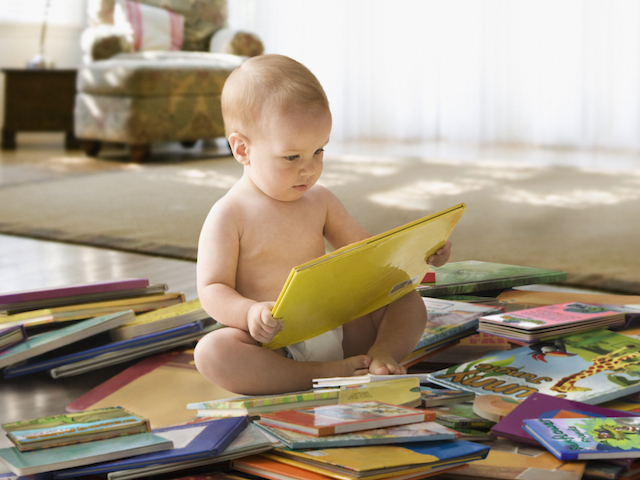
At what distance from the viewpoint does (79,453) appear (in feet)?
1.98

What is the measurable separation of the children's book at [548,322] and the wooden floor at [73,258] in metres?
0.48

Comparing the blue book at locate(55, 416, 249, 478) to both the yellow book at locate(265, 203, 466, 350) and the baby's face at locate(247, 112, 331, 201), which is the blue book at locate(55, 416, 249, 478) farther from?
the baby's face at locate(247, 112, 331, 201)

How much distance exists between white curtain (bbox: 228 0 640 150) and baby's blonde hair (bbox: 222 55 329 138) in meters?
3.11

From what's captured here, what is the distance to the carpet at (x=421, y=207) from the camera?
62.3 inches

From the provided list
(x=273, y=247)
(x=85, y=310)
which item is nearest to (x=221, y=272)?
(x=273, y=247)

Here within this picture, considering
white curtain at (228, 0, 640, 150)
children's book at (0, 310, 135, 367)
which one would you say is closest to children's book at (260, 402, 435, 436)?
children's book at (0, 310, 135, 367)

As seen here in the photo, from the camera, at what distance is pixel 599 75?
3635mm

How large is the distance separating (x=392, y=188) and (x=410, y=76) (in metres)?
1.87

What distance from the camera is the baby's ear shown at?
87 cm

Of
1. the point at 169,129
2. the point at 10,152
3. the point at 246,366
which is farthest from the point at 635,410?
the point at 10,152

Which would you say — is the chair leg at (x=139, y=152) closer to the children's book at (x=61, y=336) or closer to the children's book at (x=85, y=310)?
the children's book at (x=85, y=310)

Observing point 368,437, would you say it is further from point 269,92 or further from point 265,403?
point 269,92

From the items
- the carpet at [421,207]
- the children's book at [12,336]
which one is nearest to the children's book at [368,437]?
the children's book at [12,336]

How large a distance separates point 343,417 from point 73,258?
42.6 inches
